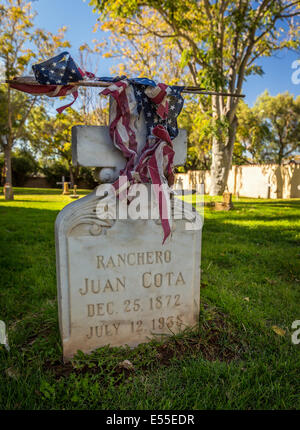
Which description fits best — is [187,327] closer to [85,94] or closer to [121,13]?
[121,13]

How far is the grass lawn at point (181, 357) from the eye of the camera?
162cm

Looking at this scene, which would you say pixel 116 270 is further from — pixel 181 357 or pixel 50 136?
pixel 50 136

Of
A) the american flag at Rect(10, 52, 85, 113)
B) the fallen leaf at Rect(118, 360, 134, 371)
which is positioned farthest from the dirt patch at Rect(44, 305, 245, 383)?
the american flag at Rect(10, 52, 85, 113)

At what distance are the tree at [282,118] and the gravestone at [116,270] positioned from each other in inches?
1124

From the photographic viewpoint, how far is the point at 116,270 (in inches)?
81.2

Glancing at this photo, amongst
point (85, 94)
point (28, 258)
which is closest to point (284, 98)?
point (85, 94)

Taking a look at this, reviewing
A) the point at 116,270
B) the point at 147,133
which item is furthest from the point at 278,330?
the point at 147,133

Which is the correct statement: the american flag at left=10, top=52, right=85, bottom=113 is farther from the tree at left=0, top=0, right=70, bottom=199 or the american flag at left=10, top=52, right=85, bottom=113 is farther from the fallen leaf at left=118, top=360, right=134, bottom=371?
the tree at left=0, top=0, right=70, bottom=199

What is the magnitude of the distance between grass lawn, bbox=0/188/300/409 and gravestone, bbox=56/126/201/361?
14 cm

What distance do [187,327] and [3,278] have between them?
241 cm

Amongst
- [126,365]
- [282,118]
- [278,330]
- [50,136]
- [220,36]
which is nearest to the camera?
[126,365]

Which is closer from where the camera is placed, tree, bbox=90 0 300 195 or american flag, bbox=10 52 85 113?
american flag, bbox=10 52 85 113

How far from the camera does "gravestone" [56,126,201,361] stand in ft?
6.36

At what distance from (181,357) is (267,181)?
16.2 meters
